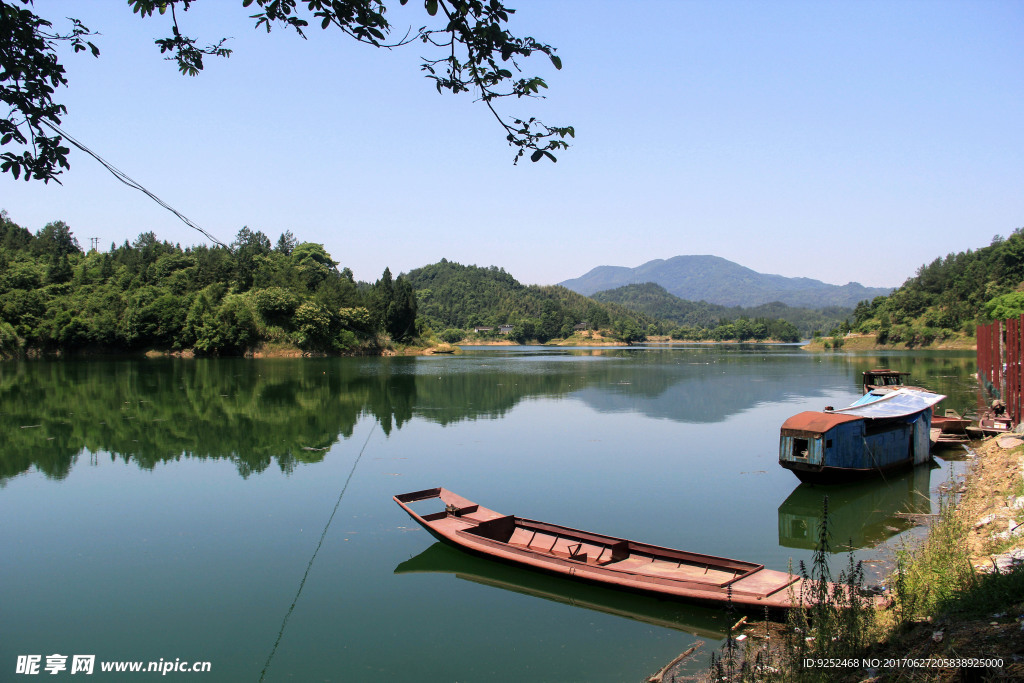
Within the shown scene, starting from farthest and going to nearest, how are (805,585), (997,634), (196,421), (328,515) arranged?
1. (196,421)
2. (328,515)
3. (805,585)
4. (997,634)

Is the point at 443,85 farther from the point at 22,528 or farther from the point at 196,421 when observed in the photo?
the point at 196,421

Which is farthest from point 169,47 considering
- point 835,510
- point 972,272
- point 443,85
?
point 972,272

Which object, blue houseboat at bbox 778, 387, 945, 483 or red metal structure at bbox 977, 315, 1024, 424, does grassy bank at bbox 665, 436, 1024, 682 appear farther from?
red metal structure at bbox 977, 315, 1024, 424

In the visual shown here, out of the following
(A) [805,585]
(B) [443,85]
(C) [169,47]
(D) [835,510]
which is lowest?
(D) [835,510]

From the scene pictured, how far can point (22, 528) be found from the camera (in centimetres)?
1359

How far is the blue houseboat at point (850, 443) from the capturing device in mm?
15898

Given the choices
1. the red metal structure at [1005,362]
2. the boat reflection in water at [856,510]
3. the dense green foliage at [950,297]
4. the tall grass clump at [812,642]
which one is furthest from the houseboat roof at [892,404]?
the dense green foliage at [950,297]

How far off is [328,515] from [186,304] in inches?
2909

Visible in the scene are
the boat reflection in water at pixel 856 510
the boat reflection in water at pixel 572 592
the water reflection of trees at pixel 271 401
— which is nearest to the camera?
the boat reflection in water at pixel 572 592

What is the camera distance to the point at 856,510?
49.3ft

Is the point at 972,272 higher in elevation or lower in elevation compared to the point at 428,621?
higher

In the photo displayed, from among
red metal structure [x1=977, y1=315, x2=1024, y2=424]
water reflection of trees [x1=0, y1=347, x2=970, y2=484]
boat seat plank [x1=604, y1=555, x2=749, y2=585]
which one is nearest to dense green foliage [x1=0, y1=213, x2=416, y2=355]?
water reflection of trees [x1=0, y1=347, x2=970, y2=484]

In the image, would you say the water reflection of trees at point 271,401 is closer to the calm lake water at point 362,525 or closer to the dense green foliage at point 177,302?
the calm lake water at point 362,525

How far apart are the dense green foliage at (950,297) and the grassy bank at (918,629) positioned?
9492 cm
